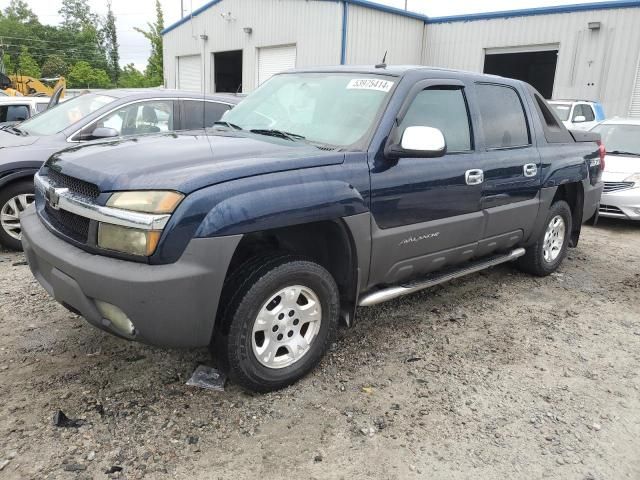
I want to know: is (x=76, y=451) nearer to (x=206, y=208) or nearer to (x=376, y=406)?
(x=206, y=208)

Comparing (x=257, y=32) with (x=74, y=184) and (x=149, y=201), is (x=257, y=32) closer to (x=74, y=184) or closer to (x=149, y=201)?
(x=74, y=184)

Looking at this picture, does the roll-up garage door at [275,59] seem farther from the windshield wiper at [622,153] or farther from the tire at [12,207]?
the tire at [12,207]

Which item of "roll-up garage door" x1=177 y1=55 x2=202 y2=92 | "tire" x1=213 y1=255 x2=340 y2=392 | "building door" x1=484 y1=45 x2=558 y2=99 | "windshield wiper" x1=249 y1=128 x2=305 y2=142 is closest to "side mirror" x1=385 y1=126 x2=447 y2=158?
"windshield wiper" x1=249 y1=128 x2=305 y2=142

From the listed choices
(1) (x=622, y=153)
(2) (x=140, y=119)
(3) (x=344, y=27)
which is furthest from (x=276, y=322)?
(3) (x=344, y=27)

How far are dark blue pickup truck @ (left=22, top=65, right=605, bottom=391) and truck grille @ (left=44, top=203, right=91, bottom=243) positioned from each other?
13mm

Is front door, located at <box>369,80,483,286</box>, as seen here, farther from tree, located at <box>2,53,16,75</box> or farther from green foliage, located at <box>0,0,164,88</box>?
tree, located at <box>2,53,16,75</box>

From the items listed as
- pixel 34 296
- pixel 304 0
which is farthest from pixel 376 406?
pixel 304 0

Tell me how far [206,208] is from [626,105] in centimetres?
1672

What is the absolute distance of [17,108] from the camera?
8.34 meters

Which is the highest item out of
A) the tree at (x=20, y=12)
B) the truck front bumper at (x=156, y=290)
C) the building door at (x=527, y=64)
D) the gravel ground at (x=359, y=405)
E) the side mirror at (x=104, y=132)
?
the tree at (x=20, y=12)

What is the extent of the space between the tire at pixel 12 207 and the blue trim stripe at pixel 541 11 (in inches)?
639

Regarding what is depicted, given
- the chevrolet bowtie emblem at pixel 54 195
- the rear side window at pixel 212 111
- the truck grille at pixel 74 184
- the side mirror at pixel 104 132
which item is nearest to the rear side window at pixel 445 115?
the truck grille at pixel 74 184

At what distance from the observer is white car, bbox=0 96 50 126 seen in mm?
8211

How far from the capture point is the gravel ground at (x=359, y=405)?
2.50m
